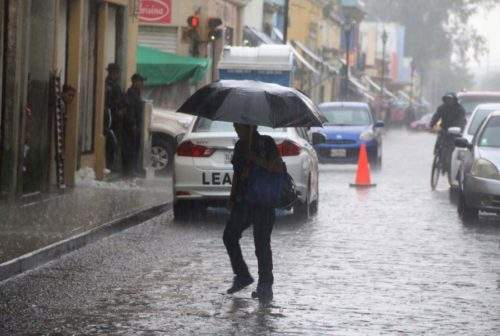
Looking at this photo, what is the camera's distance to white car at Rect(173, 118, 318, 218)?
18.3 m

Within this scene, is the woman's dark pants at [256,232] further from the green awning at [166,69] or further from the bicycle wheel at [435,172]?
the green awning at [166,69]

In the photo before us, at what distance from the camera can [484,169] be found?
18.9 meters

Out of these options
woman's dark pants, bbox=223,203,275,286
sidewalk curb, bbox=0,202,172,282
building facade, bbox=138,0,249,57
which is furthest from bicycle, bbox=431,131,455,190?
woman's dark pants, bbox=223,203,275,286

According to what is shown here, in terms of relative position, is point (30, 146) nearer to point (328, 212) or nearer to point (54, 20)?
point (54, 20)

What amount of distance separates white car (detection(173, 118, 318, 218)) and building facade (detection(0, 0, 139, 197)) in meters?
2.22

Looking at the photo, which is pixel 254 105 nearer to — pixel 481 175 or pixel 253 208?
pixel 253 208

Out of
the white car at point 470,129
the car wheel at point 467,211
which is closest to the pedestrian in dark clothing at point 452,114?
the white car at point 470,129

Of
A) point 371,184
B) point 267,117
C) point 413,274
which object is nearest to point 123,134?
point 371,184

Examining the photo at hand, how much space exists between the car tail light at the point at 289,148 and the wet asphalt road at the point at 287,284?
88 cm

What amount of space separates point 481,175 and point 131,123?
847 cm

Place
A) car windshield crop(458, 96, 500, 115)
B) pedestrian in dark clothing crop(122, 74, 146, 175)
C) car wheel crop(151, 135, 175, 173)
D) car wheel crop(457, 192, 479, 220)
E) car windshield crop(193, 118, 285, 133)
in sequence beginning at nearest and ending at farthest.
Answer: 1. car windshield crop(193, 118, 285, 133)
2. car wheel crop(457, 192, 479, 220)
3. pedestrian in dark clothing crop(122, 74, 146, 175)
4. car wheel crop(151, 135, 175, 173)
5. car windshield crop(458, 96, 500, 115)

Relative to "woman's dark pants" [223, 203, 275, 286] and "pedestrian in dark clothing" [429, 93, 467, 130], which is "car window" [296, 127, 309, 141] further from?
"pedestrian in dark clothing" [429, 93, 467, 130]

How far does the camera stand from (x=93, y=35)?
25.5 meters

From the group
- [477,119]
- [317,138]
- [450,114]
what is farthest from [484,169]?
[450,114]
